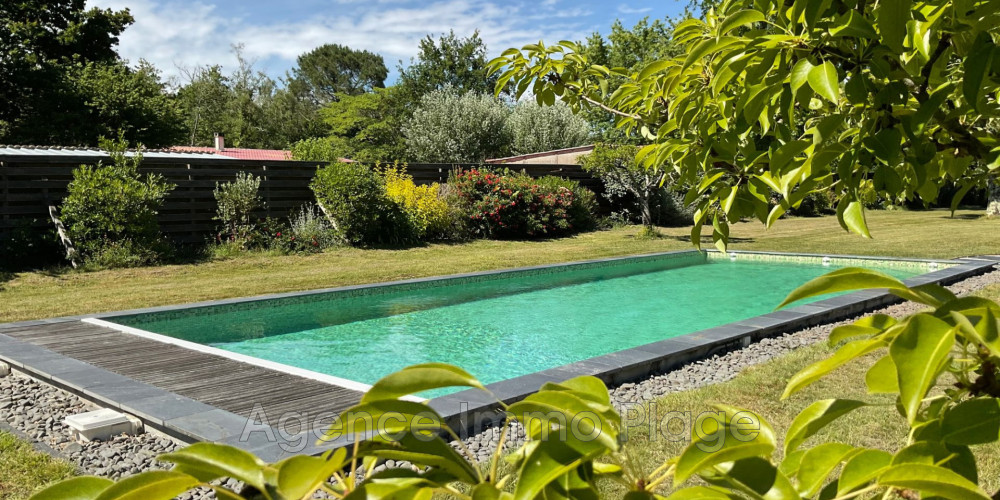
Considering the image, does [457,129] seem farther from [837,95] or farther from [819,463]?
[819,463]

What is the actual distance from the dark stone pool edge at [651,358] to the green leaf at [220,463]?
6.00 feet

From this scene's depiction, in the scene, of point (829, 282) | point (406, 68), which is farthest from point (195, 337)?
point (406, 68)

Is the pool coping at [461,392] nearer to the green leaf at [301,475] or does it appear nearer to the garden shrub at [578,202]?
the green leaf at [301,475]

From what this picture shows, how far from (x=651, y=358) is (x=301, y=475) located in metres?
4.98

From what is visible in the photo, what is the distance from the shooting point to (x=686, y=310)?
1008 centimetres

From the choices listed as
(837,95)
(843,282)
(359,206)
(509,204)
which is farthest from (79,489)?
(509,204)

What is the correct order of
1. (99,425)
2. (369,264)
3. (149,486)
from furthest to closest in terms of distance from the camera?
(369,264), (99,425), (149,486)

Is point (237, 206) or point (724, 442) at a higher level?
point (724, 442)

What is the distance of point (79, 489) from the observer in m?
0.60

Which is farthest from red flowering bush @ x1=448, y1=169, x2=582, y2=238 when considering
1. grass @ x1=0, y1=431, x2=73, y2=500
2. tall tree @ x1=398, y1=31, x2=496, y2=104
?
tall tree @ x1=398, y1=31, x2=496, y2=104

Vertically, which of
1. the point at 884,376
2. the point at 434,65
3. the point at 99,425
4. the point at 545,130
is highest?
the point at 434,65

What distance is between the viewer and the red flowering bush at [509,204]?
17.9 m

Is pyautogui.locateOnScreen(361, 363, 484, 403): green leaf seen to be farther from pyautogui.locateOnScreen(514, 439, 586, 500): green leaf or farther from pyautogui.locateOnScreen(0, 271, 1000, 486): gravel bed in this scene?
pyautogui.locateOnScreen(0, 271, 1000, 486): gravel bed

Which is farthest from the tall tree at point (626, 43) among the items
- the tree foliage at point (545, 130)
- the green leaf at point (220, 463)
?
the green leaf at point (220, 463)
